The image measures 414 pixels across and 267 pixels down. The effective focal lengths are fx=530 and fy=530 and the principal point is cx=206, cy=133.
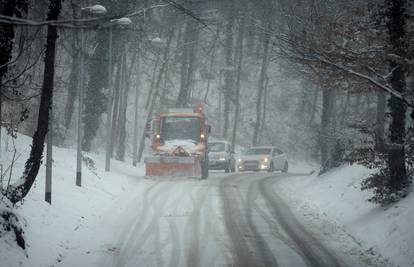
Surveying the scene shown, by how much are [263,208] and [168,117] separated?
34.3 ft

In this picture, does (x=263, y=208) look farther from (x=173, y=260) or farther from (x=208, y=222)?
(x=173, y=260)

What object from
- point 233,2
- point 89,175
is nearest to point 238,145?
point 233,2

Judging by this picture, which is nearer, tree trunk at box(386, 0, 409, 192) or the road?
the road

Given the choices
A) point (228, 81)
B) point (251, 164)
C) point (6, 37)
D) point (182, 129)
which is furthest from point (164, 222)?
point (228, 81)

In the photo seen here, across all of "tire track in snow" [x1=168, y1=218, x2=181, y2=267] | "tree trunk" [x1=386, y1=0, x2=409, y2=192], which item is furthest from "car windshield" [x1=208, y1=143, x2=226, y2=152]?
"tree trunk" [x1=386, y1=0, x2=409, y2=192]

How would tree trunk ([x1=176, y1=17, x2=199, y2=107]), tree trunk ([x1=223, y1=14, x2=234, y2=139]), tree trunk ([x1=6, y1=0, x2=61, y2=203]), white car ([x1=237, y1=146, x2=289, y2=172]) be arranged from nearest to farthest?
1. tree trunk ([x1=6, y1=0, x2=61, y2=203])
2. white car ([x1=237, y1=146, x2=289, y2=172])
3. tree trunk ([x1=176, y1=17, x2=199, y2=107])
4. tree trunk ([x1=223, y1=14, x2=234, y2=139])

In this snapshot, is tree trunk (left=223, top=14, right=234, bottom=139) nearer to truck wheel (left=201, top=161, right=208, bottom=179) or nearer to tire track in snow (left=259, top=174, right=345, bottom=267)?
truck wheel (left=201, top=161, right=208, bottom=179)

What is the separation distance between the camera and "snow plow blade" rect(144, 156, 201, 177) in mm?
23438

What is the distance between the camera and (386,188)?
42.0 ft

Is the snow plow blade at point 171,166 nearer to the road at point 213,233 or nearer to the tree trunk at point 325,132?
the road at point 213,233

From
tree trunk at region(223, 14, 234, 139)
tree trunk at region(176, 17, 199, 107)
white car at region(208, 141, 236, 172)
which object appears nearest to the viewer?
white car at region(208, 141, 236, 172)

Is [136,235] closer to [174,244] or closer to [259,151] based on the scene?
[174,244]

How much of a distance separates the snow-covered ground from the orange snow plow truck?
3.49 meters

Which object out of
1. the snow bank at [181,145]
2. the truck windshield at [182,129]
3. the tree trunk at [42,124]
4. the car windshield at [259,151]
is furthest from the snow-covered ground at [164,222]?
the car windshield at [259,151]
